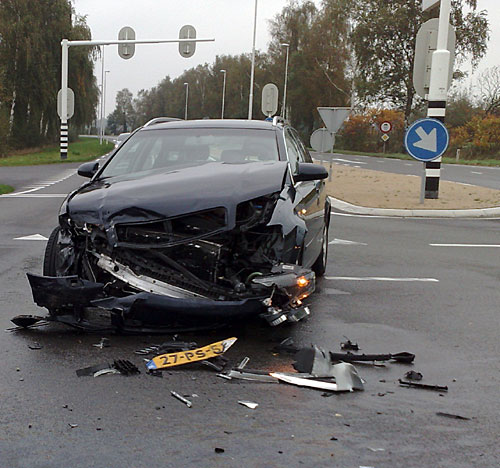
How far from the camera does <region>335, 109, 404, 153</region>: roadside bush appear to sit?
65000mm

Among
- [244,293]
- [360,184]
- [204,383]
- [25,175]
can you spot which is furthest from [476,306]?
[25,175]

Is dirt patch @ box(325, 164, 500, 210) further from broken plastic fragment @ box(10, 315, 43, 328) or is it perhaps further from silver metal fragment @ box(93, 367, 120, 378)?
silver metal fragment @ box(93, 367, 120, 378)

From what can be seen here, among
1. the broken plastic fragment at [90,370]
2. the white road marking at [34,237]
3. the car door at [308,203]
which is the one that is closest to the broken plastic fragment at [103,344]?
the broken plastic fragment at [90,370]

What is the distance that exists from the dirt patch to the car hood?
419 inches

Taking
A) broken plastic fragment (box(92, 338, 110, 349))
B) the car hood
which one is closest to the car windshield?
the car hood

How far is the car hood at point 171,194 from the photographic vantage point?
16.3ft

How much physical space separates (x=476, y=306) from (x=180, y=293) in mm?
2898

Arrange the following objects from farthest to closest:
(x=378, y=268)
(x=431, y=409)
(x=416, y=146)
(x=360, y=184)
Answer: (x=360, y=184) < (x=416, y=146) < (x=378, y=268) < (x=431, y=409)

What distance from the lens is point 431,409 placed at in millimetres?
3873

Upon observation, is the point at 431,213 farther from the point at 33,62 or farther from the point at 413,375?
the point at 33,62

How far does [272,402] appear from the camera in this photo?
3.91 metres

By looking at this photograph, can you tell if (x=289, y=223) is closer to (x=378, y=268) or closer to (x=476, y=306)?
Answer: (x=476, y=306)

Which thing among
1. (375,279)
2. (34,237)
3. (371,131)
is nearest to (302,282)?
(375,279)

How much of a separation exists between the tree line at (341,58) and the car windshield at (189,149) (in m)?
54.2
